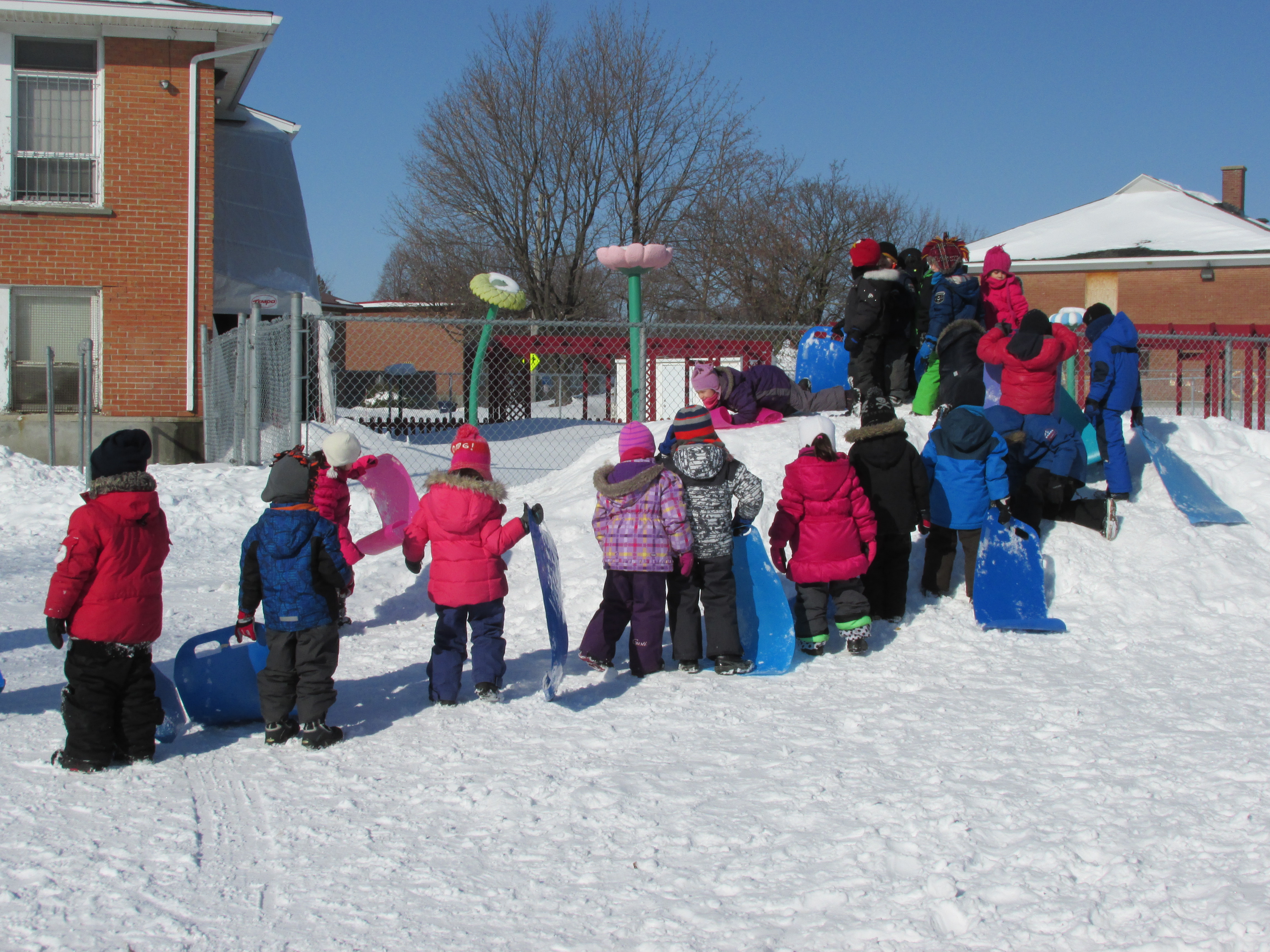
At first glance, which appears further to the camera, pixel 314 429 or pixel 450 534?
pixel 314 429

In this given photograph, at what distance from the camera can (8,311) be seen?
13.9 m

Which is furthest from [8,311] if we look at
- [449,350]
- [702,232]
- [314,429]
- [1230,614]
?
[449,350]

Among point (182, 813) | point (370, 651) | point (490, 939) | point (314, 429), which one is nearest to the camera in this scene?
point (490, 939)

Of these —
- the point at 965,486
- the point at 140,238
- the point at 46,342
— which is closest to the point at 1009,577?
the point at 965,486

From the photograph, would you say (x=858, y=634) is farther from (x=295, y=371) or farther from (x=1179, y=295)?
(x=1179, y=295)

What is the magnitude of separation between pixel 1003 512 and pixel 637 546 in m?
2.85

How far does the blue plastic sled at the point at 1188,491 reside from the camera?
855 cm

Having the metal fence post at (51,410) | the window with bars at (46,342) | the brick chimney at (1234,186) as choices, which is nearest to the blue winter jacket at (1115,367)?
the metal fence post at (51,410)

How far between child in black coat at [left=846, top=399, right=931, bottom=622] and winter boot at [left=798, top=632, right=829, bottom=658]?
0.75 metres

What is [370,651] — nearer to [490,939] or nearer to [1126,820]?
[490,939]

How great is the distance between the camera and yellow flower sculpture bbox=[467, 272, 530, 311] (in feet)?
57.4

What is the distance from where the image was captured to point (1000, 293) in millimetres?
9688

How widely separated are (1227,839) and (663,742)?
217 centimetres

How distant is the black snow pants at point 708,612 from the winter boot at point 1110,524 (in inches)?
147
